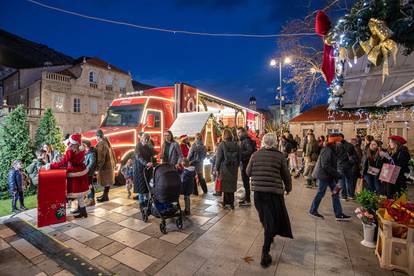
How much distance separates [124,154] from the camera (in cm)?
743

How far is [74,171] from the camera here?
4.68 meters

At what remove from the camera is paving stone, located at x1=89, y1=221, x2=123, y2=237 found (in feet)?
13.6

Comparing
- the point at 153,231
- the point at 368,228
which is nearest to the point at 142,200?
the point at 153,231

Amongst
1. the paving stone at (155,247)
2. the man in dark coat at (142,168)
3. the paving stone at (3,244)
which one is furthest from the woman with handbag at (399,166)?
the paving stone at (3,244)

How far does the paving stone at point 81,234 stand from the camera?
12.9 ft

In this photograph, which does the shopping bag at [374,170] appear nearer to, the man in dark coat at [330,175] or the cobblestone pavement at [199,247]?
the cobblestone pavement at [199,247]

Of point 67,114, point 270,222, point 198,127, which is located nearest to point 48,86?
point 67,114

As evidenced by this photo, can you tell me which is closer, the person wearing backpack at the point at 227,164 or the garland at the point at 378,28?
the garland at the point at 378,28

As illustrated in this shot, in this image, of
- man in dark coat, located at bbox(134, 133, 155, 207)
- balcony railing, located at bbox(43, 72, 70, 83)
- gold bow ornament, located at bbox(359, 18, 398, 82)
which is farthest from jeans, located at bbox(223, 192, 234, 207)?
balcony railing, located at bbox(43, 72, 70, 83)

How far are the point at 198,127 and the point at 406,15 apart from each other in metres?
5.67

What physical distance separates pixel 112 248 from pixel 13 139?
784cm

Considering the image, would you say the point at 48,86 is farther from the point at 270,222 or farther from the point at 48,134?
the point at 270,222

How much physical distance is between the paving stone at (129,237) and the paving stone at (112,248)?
93mm

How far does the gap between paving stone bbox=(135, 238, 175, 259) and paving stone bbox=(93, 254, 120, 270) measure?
1.39 ft
